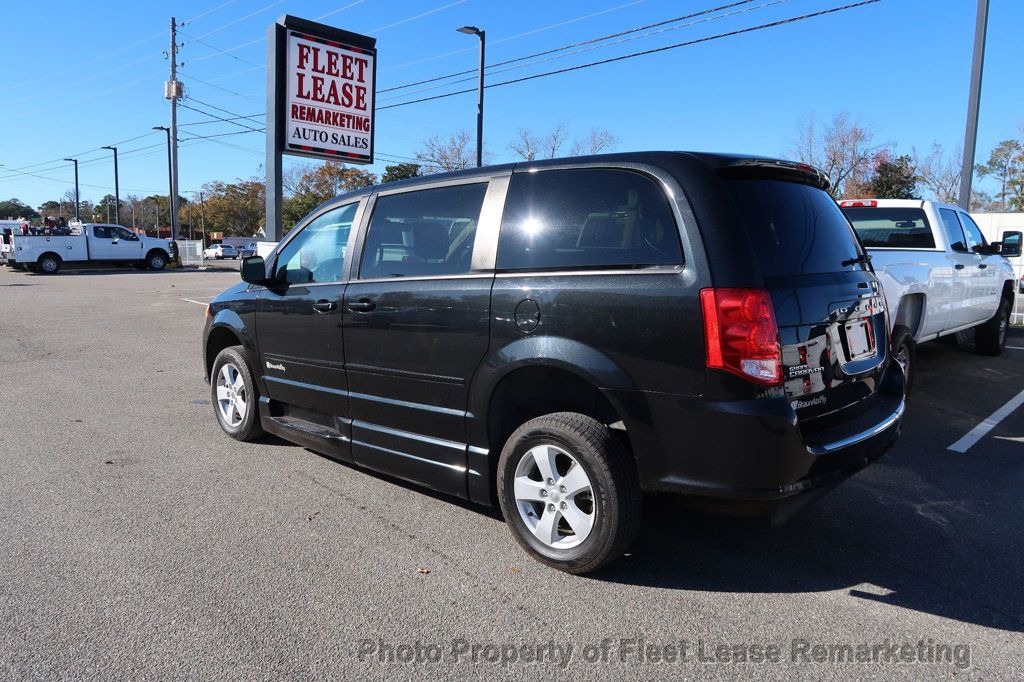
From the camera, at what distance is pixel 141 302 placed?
16375 millimetres

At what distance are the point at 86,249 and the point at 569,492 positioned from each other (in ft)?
101

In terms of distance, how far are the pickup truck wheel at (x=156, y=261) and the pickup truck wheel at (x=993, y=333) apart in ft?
99.8

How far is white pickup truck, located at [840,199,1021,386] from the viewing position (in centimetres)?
609

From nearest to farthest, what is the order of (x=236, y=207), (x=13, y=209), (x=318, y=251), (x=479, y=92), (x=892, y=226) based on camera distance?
(x=318, y=251)
(x=892, y=226)
(x=479, y=92)
(x=236, y=207)
(x=13, y=209)

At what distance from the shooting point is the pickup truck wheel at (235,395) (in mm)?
5262

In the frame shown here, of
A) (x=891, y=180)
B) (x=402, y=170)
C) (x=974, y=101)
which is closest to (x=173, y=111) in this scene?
(x=402, y=170)

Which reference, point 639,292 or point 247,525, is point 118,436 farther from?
point 639,292

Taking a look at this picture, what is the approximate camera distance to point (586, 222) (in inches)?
132

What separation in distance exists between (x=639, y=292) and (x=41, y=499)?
12.0 ft

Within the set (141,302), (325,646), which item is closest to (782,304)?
(325,646)

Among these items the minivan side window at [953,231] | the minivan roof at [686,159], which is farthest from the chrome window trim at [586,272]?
the minivan side window at [953,231]

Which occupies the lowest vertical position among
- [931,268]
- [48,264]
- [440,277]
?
[48,264]

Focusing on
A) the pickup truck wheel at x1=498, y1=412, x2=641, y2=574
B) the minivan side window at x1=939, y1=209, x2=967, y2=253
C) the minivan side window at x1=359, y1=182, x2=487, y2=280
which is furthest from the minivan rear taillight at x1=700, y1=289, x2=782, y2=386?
the minivan side window at x1=939, y1=209, x2=967, y2=253

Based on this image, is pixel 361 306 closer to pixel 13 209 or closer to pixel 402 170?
pixel 402 170
